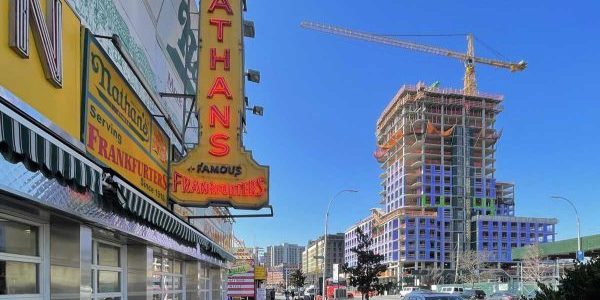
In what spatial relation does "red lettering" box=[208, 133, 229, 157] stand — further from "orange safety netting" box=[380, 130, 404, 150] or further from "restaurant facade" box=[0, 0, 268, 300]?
"orange safety netting" box=[380, 130, 404, 150]

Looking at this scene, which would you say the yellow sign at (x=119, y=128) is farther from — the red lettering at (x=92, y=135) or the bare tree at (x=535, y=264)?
the bare tree at (x=535, y=264)

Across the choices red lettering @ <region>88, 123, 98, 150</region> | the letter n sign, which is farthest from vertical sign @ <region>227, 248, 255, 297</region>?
the letter n sign

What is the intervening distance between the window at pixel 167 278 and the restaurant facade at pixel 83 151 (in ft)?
0.47

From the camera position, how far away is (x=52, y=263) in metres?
5.27

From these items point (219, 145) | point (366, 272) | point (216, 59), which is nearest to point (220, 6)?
point (216, 59)

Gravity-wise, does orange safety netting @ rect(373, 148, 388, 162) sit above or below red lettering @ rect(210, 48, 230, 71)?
above

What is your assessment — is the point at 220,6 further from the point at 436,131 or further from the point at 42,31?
the point at 436,131

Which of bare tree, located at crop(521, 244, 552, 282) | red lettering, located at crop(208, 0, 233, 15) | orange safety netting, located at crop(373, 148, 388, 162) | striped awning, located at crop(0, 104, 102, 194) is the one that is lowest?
bare tree, located at crop(521, 244, 552, 282)

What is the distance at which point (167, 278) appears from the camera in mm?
11500

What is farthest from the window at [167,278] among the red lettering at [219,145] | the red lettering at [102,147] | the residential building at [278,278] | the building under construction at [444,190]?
the building under construction at [444,190]

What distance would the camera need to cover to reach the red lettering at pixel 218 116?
380 inches

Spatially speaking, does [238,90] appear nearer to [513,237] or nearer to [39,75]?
[39,75]

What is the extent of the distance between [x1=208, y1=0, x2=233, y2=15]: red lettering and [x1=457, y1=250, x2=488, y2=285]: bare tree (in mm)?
102904

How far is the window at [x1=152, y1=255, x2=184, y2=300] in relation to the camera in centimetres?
1017
